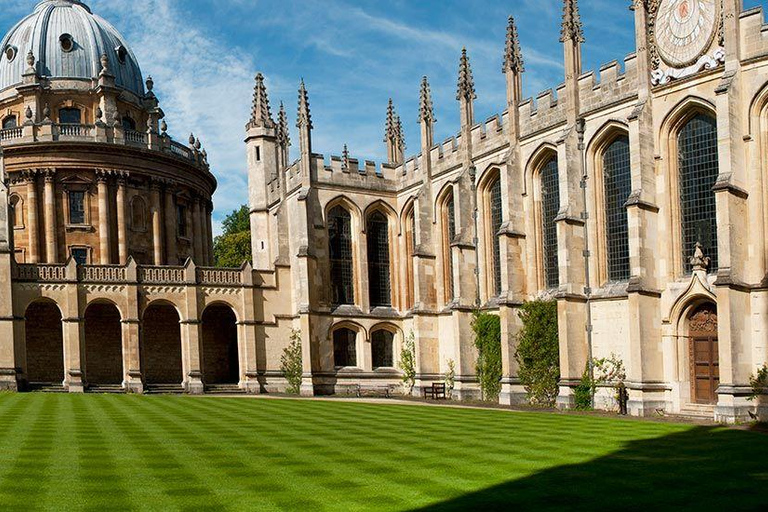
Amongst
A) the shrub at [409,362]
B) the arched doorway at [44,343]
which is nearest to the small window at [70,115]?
the arched doorway at [44,343]

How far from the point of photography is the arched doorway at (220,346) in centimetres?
4662

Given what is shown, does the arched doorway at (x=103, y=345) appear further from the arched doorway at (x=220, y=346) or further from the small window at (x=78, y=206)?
the small window at (x=78, y=206)

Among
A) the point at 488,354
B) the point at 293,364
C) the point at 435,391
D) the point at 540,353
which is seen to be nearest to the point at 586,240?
the point at 540,353

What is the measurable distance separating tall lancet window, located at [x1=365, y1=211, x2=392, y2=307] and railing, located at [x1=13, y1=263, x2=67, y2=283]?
15.1m

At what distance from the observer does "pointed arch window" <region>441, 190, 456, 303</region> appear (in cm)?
4159

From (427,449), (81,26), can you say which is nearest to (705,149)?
(427,449)

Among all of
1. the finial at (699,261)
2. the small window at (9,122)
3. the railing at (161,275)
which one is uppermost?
the small window at (9,122)

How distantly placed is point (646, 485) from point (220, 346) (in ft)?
121

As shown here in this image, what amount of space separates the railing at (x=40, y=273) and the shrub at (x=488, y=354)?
64.0ft

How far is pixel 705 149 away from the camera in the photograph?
28.4m

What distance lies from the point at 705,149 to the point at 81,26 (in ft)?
148

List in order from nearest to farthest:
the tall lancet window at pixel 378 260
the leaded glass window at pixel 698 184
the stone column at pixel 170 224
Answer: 1. the leaded glass window at pixel 698 184
2. the tall lancet window at pixel 378 260
3. the stone column at pixel 170 224

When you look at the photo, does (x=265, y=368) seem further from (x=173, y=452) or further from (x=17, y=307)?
(x=173, y=452)

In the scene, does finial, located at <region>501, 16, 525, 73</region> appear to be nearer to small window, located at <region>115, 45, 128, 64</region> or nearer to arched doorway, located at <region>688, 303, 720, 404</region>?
arched doorway, located at <region>688, 303, 720, 404</region>
